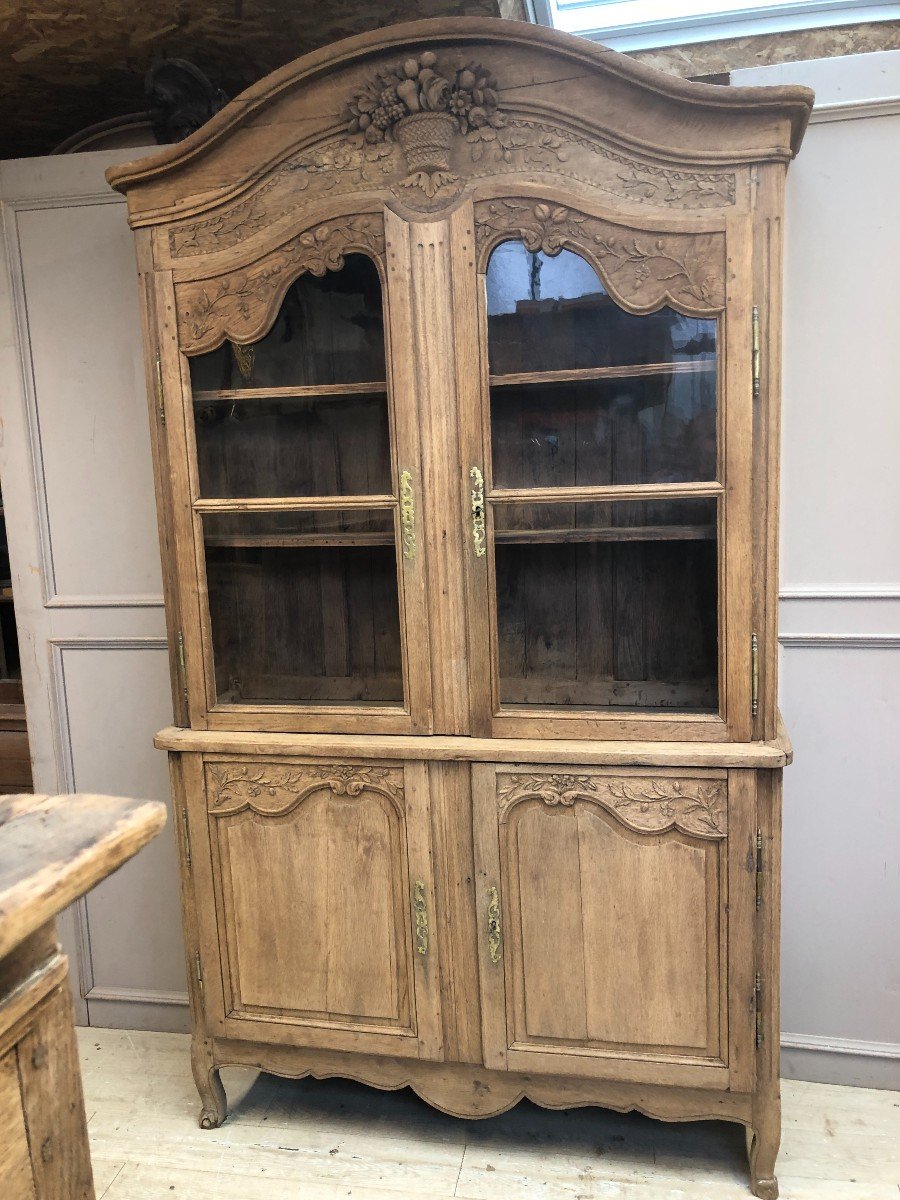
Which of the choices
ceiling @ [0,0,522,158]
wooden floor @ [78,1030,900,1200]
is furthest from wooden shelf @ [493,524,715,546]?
wooden floor @ [78,1030,900,1200]

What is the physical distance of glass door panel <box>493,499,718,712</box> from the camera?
5.53 ft

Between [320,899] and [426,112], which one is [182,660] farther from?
[426,112]

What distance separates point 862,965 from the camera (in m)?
2.04

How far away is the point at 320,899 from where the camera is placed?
6.04ft

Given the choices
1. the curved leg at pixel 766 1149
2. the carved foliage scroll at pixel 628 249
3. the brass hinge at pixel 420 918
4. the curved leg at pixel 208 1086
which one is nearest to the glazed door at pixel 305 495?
the carved foliage scroll at pixel 628 249

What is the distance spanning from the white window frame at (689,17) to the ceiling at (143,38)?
0.29 metres

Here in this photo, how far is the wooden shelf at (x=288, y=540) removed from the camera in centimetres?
181

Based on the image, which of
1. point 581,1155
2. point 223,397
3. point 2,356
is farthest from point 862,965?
point 2,356

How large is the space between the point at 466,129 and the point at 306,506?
28.8 inches

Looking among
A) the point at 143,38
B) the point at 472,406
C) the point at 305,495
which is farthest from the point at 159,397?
the point at 143,38

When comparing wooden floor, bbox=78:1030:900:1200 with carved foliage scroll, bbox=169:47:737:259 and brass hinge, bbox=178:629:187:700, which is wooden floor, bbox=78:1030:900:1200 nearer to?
brass hinge, bbox=178:629:187:700

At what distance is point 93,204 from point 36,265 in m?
0.21

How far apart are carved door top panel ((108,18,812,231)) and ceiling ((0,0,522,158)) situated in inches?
17.4

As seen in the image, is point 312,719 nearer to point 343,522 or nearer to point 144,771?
point 343,522
